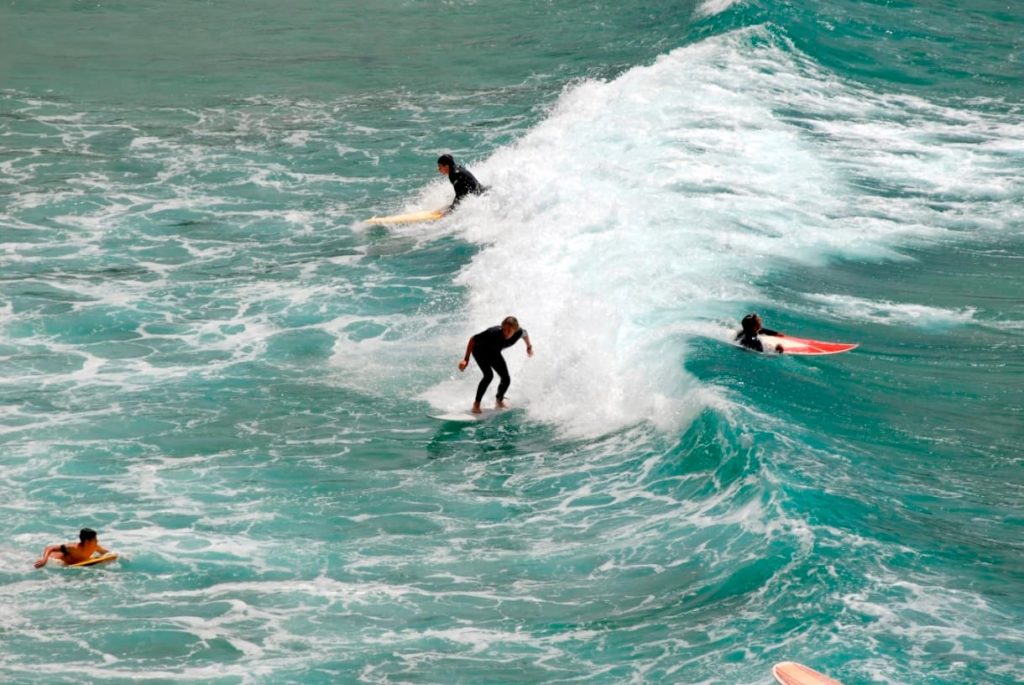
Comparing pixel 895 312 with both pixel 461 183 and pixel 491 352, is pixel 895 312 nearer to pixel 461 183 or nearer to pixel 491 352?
pixel 491 352

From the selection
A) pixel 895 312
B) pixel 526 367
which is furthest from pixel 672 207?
pixel 526 367

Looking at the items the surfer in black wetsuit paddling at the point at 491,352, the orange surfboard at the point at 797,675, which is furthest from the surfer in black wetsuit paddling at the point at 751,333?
the orange surfboard at the point at 797,675

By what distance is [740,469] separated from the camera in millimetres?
14984

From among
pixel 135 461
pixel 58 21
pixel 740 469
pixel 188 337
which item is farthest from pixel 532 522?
pixel 58 21

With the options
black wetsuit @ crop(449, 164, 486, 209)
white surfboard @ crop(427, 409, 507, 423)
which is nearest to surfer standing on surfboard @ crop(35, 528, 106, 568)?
white surfboard @ crop(427, 409, 507, 423)

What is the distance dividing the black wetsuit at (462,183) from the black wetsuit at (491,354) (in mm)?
7789

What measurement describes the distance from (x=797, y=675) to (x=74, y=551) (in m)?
6.74

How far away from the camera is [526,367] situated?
757 inches

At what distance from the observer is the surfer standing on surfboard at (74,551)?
13852 mm

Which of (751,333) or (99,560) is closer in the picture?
(99,560)

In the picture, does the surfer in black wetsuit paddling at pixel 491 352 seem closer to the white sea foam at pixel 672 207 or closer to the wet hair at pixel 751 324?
the white sea foam at pixel 672 207

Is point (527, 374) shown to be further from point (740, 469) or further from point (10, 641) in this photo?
point (10, 641)

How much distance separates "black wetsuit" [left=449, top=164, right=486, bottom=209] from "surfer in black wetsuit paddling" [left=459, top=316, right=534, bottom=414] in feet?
25.5

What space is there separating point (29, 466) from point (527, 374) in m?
6.10
